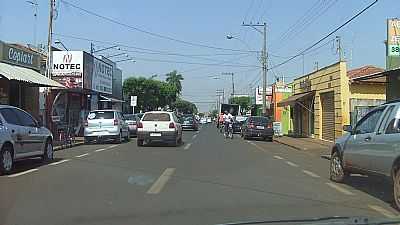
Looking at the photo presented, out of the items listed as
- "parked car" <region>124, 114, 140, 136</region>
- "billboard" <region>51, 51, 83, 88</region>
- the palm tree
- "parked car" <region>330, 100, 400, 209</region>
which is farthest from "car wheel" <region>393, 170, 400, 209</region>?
the palm tree

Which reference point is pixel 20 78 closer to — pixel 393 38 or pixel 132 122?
pixel 132 122

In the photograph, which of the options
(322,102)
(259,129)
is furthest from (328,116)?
(259,129)

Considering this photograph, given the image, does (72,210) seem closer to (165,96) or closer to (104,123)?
(104,123)

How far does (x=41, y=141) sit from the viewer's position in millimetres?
15938

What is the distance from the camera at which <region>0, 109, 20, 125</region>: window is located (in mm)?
13805

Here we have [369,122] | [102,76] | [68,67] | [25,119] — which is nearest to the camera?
[369,122]

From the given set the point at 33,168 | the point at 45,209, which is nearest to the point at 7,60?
the point at 33,168

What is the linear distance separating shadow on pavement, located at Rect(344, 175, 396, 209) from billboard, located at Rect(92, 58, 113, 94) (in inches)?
1221

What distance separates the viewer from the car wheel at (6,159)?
13.1 m

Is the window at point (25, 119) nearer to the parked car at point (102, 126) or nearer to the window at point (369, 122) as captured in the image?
the window at point (369, 122)

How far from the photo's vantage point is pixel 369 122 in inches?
448

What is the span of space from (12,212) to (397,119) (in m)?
6.78

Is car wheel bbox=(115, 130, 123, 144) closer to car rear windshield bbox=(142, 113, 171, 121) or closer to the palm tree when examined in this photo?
car rear windshield bbox=(142, 113, 171, 121)

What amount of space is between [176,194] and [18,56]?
18.5 m
